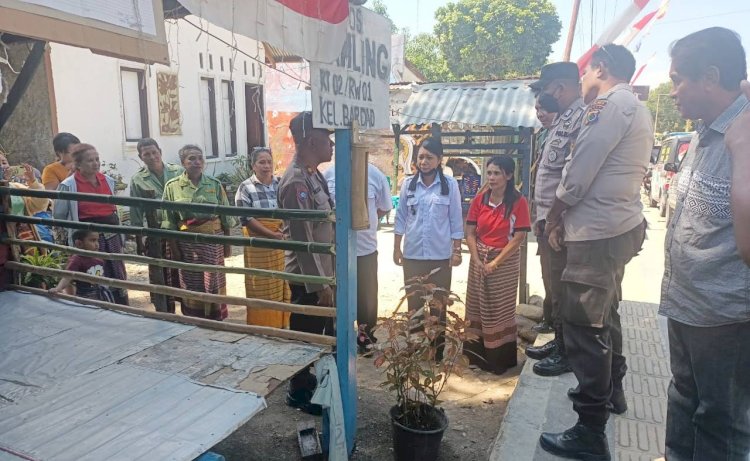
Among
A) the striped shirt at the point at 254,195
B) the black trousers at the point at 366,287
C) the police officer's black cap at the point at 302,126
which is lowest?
the black trousers at the point at 366,287

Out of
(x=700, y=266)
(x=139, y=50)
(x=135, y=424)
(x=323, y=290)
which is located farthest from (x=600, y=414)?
(x=139, y=50)

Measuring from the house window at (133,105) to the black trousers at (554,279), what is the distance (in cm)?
722

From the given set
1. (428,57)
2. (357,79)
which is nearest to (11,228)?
(357,79)

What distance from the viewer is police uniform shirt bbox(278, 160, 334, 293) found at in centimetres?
283

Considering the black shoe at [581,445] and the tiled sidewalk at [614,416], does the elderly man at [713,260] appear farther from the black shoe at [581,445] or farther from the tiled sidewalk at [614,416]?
the tiled sidewalk at [614,416]

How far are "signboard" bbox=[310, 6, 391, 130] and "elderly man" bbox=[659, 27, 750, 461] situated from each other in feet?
4.51

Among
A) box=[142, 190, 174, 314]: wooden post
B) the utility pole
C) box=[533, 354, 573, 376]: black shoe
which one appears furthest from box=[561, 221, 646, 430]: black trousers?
the utility pole

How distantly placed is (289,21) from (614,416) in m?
2.63

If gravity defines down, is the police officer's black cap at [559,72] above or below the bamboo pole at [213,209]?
above

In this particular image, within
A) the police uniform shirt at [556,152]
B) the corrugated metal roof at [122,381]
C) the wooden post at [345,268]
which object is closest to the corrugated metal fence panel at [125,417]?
the corrugated metal roof at [122,381]

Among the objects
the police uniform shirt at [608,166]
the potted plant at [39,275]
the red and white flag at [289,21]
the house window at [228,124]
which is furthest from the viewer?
the house window at [228,124]

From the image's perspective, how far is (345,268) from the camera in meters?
2.39

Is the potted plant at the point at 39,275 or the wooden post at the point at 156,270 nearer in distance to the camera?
the wooden post at the point at 156,270

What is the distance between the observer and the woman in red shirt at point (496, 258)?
3637 millimetres
